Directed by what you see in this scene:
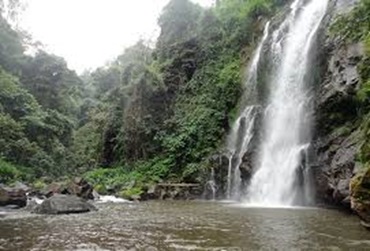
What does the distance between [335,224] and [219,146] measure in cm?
1530

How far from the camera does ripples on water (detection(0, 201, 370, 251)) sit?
909 cm

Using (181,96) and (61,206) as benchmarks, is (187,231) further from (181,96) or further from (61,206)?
(181,96)

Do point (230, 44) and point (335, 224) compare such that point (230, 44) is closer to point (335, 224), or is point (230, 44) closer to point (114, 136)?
point (114, 136)

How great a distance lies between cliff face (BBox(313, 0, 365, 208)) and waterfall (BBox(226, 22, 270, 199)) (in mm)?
4884

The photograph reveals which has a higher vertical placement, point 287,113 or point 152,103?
point 152,103

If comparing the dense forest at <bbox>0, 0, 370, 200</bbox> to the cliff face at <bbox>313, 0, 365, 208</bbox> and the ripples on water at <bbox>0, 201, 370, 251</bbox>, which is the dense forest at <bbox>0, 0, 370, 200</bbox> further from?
the ripples on water at <bbox>0, 201, 370, 251</bbox>

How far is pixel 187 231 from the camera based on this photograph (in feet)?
36.3

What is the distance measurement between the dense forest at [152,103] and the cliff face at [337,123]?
8239mm

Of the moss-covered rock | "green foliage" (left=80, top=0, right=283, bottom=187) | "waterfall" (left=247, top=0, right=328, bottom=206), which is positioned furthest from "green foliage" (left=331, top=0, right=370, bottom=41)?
"green foliage" (left=80, top=0, right=283, bottom=187)

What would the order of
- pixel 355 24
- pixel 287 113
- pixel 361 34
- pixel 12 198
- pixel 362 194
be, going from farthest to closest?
pixel 287 113
pixel 355 24
pixel 361 34
pixel 12 198
pixel 362 194

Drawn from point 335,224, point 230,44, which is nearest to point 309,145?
point 335,224

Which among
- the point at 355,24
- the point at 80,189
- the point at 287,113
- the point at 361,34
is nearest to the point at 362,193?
the point at 361,34

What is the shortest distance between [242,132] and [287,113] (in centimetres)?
352

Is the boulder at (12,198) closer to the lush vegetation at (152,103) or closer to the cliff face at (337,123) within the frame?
the lush vegetation at (152,103)
